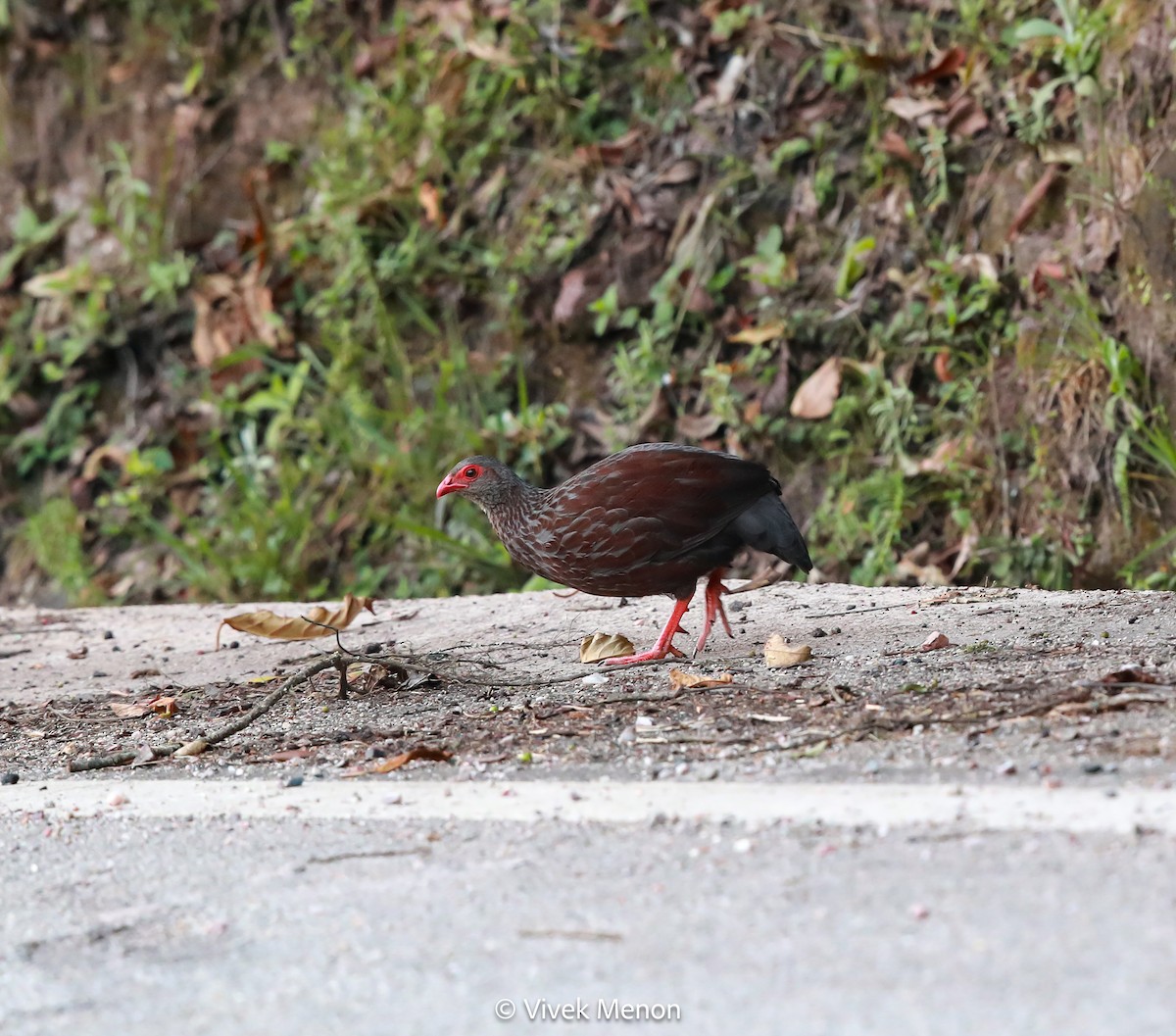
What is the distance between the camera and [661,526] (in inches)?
178

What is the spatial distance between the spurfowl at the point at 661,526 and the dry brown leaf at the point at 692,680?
466mm

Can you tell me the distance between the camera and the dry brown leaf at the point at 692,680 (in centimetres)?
393

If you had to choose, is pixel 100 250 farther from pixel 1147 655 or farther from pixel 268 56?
pixel 1147 655

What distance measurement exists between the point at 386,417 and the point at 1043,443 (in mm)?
3677

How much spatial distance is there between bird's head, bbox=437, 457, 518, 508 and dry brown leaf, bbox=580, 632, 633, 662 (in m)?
0.65

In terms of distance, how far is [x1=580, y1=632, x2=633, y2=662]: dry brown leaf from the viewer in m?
4.64

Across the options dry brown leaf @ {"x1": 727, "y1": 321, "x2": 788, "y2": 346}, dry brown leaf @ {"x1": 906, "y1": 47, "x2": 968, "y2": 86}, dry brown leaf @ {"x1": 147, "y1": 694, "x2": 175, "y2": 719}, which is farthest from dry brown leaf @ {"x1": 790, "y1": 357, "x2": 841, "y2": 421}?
dry brown leaf @ {"x1": 147, "y1": 694, "x2": 175, "y2": 719}

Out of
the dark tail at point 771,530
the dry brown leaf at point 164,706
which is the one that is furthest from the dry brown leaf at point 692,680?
the dry brown leaf at point 164,706

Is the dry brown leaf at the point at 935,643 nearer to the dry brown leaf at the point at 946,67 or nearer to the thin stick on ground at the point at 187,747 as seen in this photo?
the thin stick on ground at the point at 187,747

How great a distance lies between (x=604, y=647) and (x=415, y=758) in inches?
52.8

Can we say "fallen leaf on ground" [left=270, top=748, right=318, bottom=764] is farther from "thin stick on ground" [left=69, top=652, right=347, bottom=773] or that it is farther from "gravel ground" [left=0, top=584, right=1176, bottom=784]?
"thin stick on ground" [left=69, top=652, right=347, bottom=773]

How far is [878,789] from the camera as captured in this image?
8.90 ft

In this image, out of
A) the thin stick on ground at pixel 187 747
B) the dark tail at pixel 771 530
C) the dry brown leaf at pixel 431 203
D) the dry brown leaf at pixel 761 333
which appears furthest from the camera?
the dry brown leaf at pixel 431 203

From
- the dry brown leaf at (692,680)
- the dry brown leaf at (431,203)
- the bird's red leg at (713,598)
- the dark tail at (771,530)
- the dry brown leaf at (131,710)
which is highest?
the dry brown leaf at (431,203)
